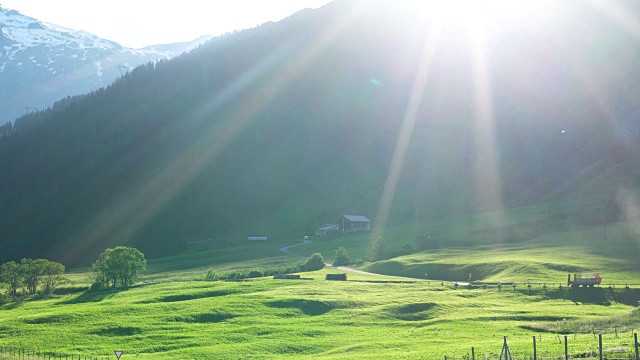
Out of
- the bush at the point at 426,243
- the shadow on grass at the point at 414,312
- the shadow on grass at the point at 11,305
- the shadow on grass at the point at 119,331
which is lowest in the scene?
the shadow on grass at the point at 11,305

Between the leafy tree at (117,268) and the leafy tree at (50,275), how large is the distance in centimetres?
792

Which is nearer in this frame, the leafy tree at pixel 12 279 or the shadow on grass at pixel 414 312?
the shadow on grass at pixel 414 312

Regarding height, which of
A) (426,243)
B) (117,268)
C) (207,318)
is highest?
(426,243)

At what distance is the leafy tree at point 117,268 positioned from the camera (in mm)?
133625

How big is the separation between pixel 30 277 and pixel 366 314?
8194 cm

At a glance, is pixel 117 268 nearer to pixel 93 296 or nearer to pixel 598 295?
pixel 93 296

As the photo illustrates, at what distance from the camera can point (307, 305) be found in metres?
92.1

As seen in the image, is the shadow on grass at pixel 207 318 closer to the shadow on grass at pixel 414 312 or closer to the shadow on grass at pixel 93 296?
the shadow on grass at pixel 414 312

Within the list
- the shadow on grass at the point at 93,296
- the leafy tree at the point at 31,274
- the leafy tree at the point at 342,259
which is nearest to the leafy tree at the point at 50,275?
the leafy tree at the point at 31,274

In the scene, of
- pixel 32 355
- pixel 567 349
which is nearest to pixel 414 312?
pixel 567 349

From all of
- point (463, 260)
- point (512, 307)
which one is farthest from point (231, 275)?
point (512, 307)

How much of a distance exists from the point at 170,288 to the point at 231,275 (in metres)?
28.4

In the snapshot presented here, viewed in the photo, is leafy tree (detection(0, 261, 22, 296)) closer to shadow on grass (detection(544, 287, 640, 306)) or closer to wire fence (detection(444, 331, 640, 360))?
shadow on grass (detection(544, 287, 640, 306))

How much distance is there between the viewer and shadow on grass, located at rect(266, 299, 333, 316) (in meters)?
89.8
